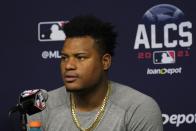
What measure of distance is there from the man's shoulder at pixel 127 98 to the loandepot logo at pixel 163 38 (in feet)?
1.66

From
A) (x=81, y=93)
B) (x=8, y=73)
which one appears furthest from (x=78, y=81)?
(x=8, y=73)

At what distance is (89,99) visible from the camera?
171cm

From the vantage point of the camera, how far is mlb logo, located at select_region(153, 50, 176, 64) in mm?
2186

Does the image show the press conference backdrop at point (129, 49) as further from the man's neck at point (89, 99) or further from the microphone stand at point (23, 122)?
the microphone stand at point (23, 122)

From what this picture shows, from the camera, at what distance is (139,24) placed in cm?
224

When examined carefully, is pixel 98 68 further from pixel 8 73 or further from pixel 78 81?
pixel 8 73

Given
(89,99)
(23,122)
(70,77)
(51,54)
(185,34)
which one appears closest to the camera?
(23,122)

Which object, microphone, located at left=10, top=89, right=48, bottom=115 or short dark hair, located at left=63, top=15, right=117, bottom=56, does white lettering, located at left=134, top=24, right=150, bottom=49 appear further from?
microphone, located at left=10, top=89, right=48, bottom=115

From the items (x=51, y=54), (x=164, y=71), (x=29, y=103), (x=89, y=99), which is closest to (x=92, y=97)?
(x=89, y=99)

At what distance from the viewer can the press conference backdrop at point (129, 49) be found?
2184 mm

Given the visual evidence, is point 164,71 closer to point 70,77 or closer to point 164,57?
point 164,57

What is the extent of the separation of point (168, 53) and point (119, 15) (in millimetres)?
304

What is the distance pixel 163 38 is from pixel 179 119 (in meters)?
0.38

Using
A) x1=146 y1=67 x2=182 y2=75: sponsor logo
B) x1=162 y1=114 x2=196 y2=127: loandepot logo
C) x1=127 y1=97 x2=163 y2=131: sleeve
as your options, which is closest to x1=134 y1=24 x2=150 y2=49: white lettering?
x1=146 y1=67 x2=182 y2=75: sponsor logo
